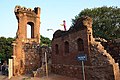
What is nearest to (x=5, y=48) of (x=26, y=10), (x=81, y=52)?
(x=26, y=10)

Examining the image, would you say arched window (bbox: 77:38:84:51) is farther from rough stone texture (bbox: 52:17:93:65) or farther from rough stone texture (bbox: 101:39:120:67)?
rough stone texture (bbox: 101:39:120:67)

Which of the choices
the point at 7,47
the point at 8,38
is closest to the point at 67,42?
the point at 7,47

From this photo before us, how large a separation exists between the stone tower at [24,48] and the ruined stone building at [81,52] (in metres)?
3.56

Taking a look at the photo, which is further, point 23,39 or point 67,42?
point 23,39

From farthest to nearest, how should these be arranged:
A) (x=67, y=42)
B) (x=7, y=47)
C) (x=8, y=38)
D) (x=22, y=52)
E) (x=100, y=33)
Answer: (x=8, y=38) → (x=7, y=47) → (x=100, y=33) → (x=22, y=52) → (x=67, y=42)

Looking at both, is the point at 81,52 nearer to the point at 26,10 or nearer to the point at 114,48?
the point at 114,48

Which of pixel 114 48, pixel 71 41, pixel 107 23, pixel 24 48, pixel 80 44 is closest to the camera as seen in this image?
pixel 80 44

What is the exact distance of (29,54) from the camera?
23.2 m

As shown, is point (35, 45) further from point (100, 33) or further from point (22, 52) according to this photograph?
point (100, 33)

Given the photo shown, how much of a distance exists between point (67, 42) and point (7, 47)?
27.6 m

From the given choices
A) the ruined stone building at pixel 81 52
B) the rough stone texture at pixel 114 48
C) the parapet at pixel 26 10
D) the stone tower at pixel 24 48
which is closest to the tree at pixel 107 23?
the parapet at pixel 26 10

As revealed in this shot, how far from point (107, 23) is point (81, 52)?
17800 mm

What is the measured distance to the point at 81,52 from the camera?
16312mm

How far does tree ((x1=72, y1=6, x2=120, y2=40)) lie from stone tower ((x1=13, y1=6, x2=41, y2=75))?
13394 millimetres
